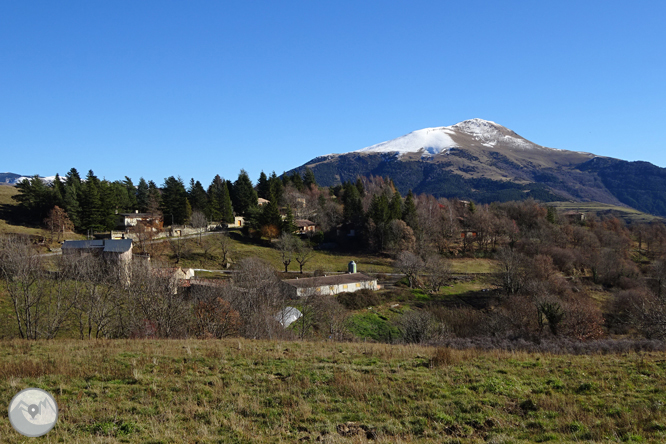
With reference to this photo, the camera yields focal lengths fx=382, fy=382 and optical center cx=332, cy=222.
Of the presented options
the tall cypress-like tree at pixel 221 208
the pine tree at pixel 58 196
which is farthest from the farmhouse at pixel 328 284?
the pine tree at pixel 58 196

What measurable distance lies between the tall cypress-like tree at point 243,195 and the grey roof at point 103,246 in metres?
38.9

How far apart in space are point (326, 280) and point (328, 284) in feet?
3.81

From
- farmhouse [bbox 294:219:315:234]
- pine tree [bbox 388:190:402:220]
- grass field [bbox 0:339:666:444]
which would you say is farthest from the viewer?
pine tree [bbox 388:190:402:220]

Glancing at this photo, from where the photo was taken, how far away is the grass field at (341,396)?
Result: 7.64m

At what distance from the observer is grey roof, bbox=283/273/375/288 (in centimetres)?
4836

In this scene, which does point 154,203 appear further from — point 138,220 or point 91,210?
point 91,210

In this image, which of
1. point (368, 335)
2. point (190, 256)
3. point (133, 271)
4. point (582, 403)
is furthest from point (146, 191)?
point (582, 403)

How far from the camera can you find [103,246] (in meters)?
46.3

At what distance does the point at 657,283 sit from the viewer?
57469 mm

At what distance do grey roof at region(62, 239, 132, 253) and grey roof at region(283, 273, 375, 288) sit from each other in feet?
64.3

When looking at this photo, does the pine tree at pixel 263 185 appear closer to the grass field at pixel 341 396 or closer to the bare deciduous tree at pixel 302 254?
the bare deciduous tree at pixel 302 254

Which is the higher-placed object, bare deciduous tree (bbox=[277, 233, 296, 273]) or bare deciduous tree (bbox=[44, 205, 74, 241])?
bare deciduous tree (bbox=[44, 205, 74, 241])

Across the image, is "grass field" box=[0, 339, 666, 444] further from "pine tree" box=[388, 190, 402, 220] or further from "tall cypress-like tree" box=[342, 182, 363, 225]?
"tall cypress-like tree" box=[342, 182, 363, 225]

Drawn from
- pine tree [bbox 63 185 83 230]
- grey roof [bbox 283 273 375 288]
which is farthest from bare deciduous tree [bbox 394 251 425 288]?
pine tree [bbox 63 185 83 230]
